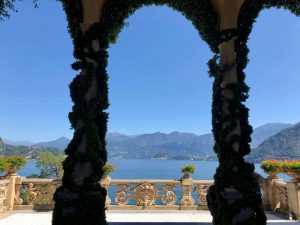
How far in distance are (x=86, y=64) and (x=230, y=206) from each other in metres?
3.95

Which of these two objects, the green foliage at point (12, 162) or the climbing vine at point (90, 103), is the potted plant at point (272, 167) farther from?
the green foliage at point (12, 162)

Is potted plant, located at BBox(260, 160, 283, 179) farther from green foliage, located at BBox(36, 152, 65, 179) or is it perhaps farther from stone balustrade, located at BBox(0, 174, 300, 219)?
green foliage, located at BBox(36, 152, 65, 179)

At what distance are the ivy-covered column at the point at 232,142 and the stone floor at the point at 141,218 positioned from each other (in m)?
2.12

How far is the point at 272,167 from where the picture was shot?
8.23 meters

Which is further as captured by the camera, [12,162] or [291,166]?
[12,162]

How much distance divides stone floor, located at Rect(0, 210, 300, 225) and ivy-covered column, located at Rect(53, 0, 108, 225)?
222cm

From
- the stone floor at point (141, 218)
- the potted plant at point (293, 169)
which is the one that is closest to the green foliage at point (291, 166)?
the potted plant at point (293, 169)

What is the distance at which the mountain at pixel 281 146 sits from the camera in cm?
13962

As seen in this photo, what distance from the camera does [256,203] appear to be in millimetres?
4871

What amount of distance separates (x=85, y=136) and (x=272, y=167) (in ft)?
20.2

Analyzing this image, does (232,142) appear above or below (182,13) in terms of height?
below

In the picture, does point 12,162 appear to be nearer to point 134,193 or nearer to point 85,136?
point 134,193

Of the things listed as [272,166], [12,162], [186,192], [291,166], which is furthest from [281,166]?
[12,162]

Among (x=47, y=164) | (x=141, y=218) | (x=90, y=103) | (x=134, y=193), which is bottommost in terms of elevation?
(x=141, y=218)
